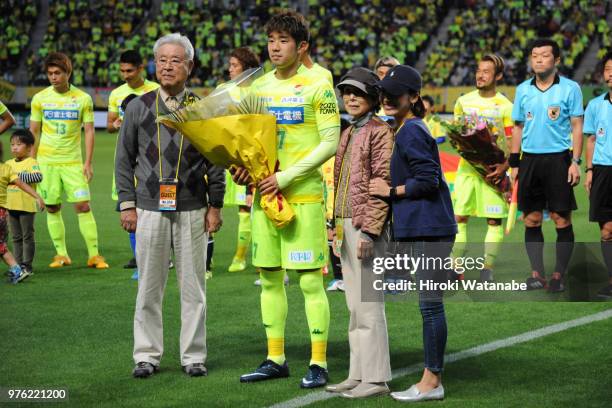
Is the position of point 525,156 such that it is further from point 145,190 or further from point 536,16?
point 536,16

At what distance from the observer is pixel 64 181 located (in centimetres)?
1127

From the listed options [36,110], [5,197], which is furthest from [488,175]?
[36,110]

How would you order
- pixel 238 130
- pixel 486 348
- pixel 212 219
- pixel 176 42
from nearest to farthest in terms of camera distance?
pixel 238 130, pixel 176 42, pixel 212 219, pixel 486 348

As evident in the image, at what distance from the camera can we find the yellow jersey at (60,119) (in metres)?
11.2

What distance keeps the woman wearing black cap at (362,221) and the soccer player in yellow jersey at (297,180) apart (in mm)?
191

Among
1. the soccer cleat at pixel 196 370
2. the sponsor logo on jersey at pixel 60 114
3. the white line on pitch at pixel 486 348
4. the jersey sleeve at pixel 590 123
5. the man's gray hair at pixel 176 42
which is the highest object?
the man's gray hair at pixel 176 42

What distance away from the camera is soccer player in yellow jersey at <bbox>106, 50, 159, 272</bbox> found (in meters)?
10.5

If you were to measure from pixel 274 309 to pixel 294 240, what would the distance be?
0.50 meters

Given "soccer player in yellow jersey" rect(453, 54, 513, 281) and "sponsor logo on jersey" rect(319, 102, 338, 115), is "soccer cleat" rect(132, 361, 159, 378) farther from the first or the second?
"soccer player in yellow jersey" rect(453, 54, 513, 281)

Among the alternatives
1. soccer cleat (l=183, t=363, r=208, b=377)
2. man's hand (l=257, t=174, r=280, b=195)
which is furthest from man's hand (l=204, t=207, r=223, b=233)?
soccer cleat (l=183, t=363, r=208, b=377)

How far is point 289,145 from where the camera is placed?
6383 millimetres

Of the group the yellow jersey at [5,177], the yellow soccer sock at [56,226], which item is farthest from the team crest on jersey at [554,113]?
the yellow soccer sock at [56,226]

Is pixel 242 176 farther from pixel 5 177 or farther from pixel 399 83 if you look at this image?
pixel 5 177

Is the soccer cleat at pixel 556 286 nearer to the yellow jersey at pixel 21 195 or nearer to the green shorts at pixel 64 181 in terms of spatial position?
the green shorts at pixel 64 181
